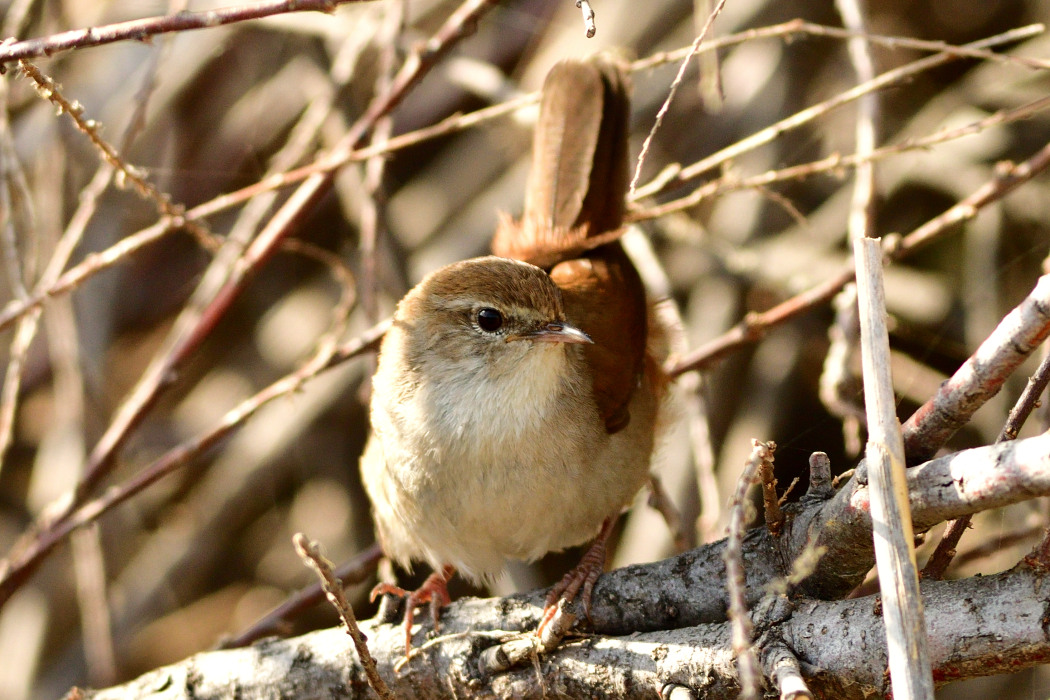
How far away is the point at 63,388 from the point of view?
176 inches

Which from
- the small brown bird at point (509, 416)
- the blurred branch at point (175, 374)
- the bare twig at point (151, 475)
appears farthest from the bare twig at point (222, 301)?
the small brown bird at point (509, 416)

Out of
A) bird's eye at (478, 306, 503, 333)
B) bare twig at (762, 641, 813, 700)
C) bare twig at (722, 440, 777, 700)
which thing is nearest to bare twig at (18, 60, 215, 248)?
bird's eye at (478, 306, 503, 333)

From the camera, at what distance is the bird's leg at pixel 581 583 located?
218cm

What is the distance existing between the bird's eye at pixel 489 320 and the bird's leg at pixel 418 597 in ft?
2.29

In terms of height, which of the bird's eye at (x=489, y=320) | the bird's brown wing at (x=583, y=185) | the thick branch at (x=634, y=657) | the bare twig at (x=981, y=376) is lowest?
the thick branch at (x=634, y=657)

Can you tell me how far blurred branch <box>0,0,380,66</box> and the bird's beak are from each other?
1.17m

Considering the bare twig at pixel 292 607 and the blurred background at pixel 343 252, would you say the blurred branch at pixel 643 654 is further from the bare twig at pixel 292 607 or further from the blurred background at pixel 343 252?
the blurred background at pixel 343 252

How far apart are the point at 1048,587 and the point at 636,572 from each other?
0.95 meters

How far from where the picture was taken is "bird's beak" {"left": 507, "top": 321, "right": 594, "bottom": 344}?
2514 mm

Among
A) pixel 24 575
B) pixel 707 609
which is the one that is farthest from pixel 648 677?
pixel 24 575

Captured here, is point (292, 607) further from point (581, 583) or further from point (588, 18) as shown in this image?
point (588, 18)

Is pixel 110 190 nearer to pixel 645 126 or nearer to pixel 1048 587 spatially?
pixel 645 126

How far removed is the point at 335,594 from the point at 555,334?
115 cm

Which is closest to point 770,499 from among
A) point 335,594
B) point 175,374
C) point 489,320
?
point 335,594
